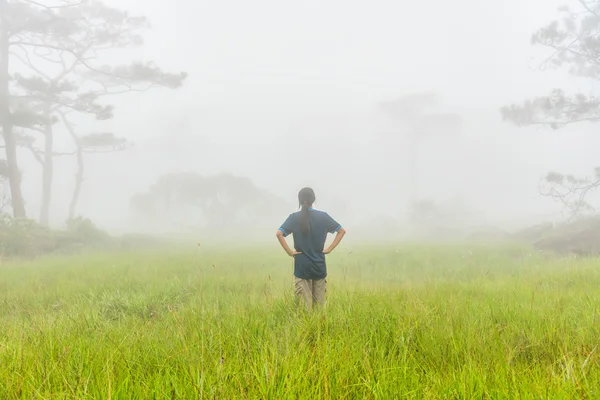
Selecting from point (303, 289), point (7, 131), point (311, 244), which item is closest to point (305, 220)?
point (311, 244)

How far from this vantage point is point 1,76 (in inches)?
787

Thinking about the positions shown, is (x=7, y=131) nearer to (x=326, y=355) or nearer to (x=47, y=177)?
(x=47, y=177)

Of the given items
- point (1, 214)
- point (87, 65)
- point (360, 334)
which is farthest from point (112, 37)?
point (360, 334)

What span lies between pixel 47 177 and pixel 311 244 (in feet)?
92.1

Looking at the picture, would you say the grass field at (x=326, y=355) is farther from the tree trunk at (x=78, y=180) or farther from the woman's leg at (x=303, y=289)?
the tree trunk at (x=78, y=180)

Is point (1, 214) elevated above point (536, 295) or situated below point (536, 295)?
above

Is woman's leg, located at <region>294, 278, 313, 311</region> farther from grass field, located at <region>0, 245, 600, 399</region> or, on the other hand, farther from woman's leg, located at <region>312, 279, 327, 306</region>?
grass field, located at <region>0, 245, 600, 399</region>

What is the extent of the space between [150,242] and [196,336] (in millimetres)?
23697

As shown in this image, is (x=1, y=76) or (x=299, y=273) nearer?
(x=299, y=273)

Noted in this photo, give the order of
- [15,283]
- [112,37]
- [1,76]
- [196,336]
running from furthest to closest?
[112,37], [1,76], [15,283], [196,336]

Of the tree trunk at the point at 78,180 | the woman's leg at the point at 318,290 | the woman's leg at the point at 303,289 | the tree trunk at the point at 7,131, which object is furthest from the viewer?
the tree trunk at the point at 78,180

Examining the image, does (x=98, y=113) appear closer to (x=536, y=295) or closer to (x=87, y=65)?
(x=87, y=65)

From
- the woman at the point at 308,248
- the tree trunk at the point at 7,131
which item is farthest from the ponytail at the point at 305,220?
the tree trunk at the point at 7,131

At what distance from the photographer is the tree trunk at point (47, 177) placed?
24423mm
